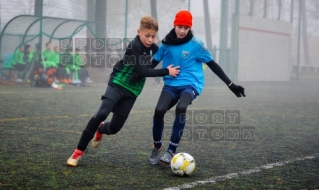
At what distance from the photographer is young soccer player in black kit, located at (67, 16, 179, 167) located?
17.8 feet

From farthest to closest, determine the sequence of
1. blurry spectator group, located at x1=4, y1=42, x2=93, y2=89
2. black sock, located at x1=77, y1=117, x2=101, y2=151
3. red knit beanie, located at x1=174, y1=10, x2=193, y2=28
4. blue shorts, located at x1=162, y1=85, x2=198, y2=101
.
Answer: blurry spectator group, located at x1=4, y1=42, x2=93, y2=89 → blue shorts, located at x1=162, y1=85, x2=198, y2=101 → red knit beanie, located at x1=174, y1=10, x2=193, y2=28 → black sock, located at x1=77, y1=117, x2=101, y2=151

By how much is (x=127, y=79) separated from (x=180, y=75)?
0.59m

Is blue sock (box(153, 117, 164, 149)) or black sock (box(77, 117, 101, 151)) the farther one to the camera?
blue sock (box(153, 117, 164, 149))

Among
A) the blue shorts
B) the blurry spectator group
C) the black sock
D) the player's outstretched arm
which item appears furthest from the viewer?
the blurry spectator group

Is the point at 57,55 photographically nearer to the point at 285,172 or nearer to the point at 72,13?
the point at 72,13

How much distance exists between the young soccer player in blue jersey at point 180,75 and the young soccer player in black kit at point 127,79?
187 mm

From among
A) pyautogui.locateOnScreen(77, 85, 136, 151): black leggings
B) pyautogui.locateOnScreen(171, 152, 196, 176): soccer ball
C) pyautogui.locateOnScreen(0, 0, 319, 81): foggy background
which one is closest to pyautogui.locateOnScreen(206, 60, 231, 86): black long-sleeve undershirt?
pyautogui.locateOnScreen(77, 85, 136, 151): black leggings

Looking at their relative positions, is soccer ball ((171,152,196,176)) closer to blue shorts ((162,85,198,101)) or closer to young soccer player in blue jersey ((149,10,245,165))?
young soccer player in blue jersey ((149,10,245,165))

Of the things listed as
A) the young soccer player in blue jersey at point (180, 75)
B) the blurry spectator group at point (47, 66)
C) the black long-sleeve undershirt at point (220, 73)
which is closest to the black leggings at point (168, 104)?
the young soccer player in blue jersey at point (180, 75)

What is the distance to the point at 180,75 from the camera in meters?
5.77

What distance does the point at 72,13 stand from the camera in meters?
21.2

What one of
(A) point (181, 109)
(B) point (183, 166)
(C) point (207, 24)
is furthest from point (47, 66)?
(B) point (183, 166)

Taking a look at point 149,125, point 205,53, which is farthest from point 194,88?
point 149,125

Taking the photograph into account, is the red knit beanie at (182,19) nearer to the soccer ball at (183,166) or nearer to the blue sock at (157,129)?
the blue sock at (157,129)
